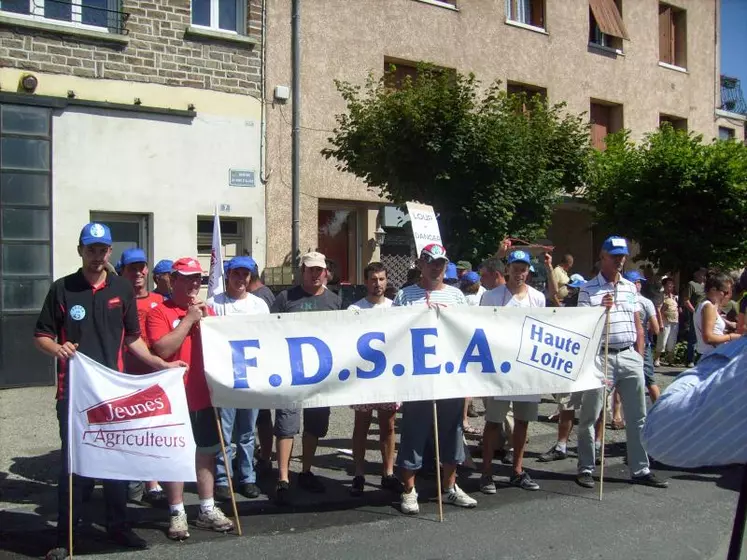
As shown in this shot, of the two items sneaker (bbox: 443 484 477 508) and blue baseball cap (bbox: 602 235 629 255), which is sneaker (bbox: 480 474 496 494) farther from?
blue baseball cap (bbox: 602 235 629 255)

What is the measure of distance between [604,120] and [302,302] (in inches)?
652

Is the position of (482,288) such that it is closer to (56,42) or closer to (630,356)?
(630,356)

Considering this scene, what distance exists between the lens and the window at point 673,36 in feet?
73.6

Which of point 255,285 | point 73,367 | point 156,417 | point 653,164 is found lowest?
point 156,417

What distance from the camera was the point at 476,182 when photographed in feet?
40.2

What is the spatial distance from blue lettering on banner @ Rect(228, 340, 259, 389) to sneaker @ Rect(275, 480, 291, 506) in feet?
3.73

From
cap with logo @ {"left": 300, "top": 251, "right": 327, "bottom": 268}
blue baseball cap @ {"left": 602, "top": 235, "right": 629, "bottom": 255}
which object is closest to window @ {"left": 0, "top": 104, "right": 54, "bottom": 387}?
cap with logo @ {"left": 300, "top": 251, "right": 327, "bottom": 268}

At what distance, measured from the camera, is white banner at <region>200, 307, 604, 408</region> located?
5.62 metres

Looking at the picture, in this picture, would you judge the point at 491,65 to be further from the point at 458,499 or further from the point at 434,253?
the point at 458,499

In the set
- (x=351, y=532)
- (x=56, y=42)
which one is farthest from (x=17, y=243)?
(x=351, y=532)

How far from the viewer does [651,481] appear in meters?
6.88

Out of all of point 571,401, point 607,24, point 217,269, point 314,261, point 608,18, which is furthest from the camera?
point 608,18

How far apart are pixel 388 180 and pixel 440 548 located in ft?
27.9

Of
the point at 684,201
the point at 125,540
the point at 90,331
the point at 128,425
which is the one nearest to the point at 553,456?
the point at 125,540
